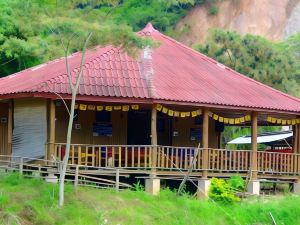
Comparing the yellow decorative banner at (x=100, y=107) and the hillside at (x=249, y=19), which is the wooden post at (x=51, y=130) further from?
the hillside at (x=249, y=19)

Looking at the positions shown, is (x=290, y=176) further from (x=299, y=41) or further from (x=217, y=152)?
(x=299, y=41)

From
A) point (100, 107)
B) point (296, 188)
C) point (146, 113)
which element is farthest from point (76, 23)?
point (296, 188)

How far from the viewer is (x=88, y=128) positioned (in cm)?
2464

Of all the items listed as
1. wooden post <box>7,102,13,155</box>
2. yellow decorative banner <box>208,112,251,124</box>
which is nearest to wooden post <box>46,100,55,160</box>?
wooden post <box>7,102,13,155</box>

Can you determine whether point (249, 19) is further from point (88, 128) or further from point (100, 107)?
point (100, 107)

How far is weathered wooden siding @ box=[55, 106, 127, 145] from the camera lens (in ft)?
78.8

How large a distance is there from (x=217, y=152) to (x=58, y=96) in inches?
230

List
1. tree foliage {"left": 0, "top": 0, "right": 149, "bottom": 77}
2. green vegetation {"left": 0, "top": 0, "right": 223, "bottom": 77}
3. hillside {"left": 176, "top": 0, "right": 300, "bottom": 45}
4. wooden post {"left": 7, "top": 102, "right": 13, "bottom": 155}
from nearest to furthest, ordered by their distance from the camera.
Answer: tree foliage {"left": 0, "top": 0, "right": 149, "bottom": 77} < green vegetation {"left": 0, "top": 0, "right": 223, "bottom": 77} < wooden post {"left": 7, "top": 102, "right": 13, "bottom": 155} < hillside {"left": 176, "top": 0, "right": 300, "bottom": 45}

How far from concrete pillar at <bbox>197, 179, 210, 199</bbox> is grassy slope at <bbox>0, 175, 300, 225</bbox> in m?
1.03

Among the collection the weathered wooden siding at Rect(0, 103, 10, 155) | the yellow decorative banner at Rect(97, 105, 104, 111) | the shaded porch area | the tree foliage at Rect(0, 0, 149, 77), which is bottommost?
the shaded porch area

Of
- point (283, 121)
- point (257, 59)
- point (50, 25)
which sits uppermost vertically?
point (257, 59)

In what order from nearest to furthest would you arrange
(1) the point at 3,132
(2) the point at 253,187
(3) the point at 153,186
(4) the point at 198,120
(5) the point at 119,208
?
1. (5) the point at 119,208
2. (3) the point at 153,186
3. (2) the point at 253,187
4. (1) the point at 3,132
5. (4) the point at 198,120

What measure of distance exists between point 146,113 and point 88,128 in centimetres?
241

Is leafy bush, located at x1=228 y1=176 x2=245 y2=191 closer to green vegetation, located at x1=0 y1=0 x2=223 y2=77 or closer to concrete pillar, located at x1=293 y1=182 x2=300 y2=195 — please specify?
concrete pillar, located at x1=293 y1=182 x2=300 y2=195
